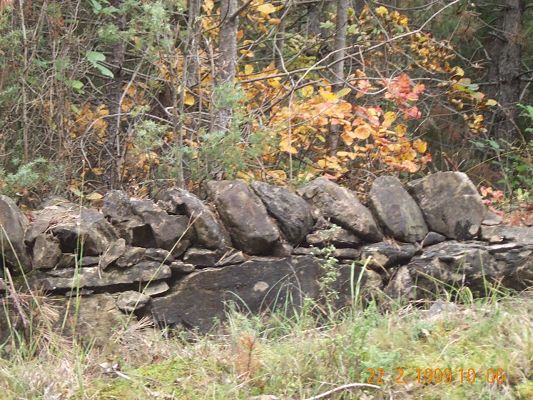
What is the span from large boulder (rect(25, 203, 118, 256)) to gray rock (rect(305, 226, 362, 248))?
44.5 inches

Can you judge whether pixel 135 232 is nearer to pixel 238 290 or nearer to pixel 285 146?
pixel 238 290

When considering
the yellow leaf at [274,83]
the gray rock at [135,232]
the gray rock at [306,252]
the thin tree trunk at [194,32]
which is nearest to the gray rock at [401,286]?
the gray rock at [306,252]

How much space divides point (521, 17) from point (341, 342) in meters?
9.12

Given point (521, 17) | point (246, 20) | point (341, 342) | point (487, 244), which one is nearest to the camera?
point (341, 342)

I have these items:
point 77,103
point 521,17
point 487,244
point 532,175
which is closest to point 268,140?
point 487,244

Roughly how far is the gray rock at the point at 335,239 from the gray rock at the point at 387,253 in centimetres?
8

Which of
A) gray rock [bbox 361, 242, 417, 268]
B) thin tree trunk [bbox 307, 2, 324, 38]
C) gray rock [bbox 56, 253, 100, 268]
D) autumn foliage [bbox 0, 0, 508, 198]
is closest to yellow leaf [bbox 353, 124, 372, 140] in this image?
autumn foliage [bbox 0, 0, 508, 198]

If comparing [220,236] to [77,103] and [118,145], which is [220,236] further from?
[77,103]

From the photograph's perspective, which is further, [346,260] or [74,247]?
[346,260]

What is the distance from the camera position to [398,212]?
4.05 metres

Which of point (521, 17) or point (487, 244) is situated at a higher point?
point (521, 17)

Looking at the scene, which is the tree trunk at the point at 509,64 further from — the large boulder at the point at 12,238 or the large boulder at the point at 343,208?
the large boulder at the point at 12,238

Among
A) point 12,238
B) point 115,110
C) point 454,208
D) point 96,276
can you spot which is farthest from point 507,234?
point 115,110

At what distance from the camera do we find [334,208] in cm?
395
